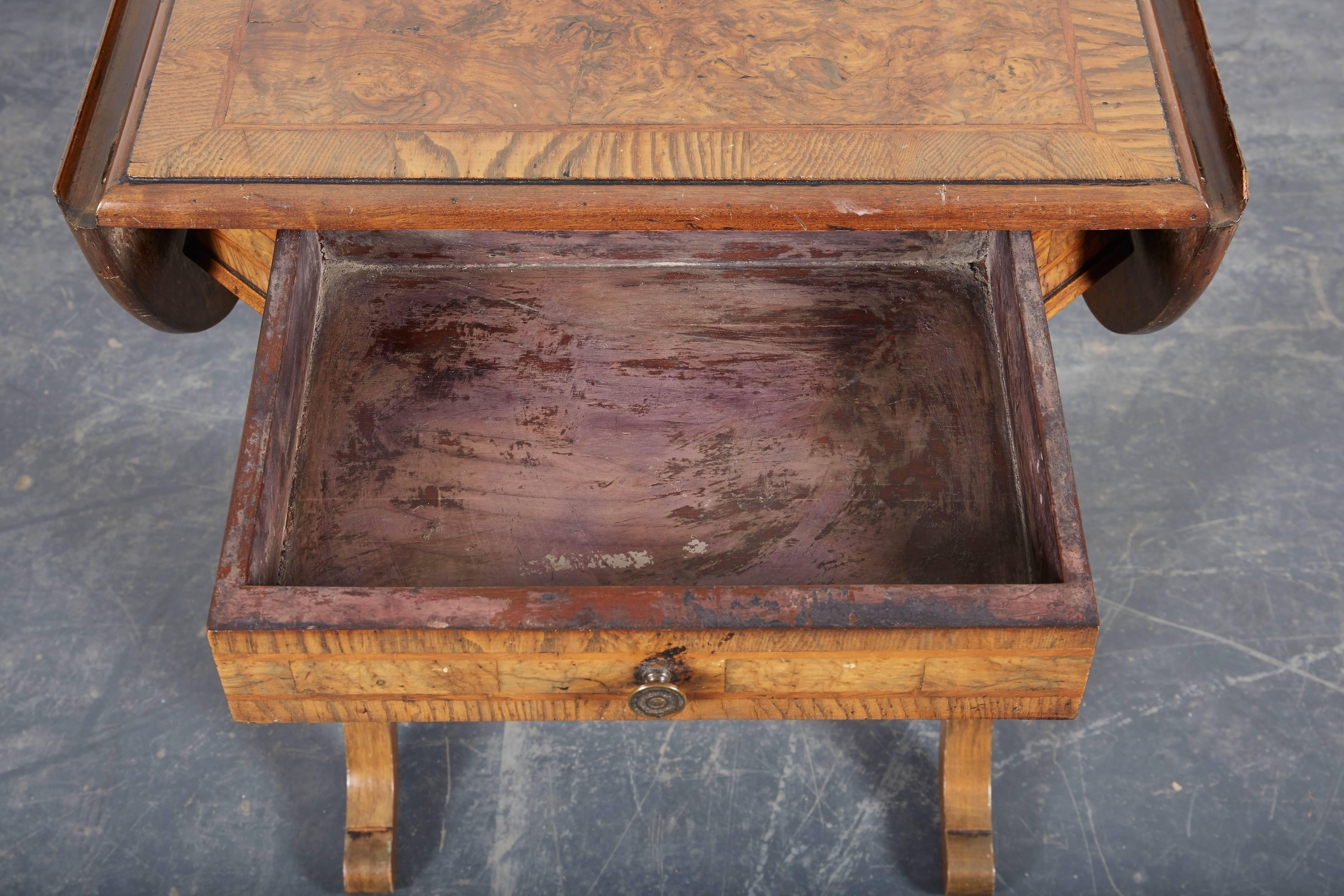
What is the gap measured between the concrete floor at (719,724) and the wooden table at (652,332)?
0.53 metres

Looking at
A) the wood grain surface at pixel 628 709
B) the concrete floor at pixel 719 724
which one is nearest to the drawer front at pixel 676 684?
the wood grain surface at pixel 628 709

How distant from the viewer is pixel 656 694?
3.58ft

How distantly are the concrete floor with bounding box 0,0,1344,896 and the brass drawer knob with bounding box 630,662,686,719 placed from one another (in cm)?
53

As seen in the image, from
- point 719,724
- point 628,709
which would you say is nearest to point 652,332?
point 628,709

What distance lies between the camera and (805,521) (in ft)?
4.15

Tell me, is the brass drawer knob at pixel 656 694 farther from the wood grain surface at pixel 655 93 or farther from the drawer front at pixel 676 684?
the wood grain surface at pixel 655 93

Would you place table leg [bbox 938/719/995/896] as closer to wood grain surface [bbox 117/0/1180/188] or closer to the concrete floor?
the concrete floor

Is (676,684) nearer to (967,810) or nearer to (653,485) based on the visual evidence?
(653,485)

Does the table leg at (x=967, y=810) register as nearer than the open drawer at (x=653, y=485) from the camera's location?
No

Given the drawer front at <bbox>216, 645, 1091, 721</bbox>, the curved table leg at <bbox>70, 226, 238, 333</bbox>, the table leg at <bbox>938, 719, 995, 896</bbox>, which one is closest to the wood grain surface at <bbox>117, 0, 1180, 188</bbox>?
the curved table leg at <bbox>70, 226, 238, 333</bbox>

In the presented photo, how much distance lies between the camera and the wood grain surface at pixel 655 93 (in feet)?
3.99

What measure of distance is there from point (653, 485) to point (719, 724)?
54 centimetres

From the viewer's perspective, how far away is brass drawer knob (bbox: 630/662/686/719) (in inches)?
41.9

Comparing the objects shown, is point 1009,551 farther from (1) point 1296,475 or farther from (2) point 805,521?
(1) point 1296,475
